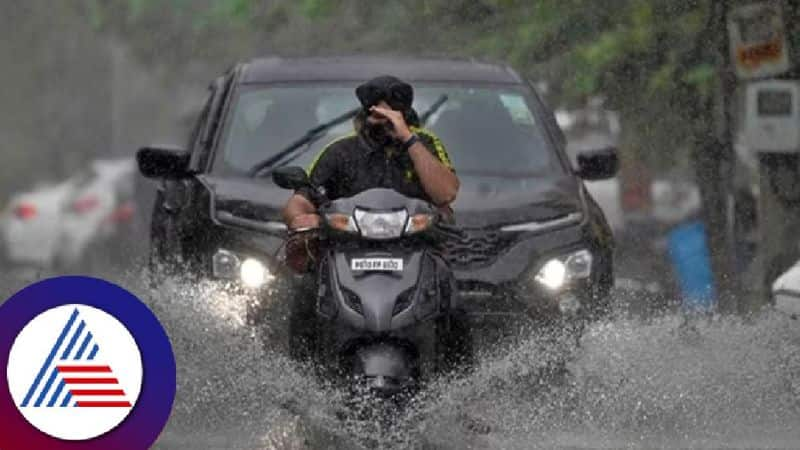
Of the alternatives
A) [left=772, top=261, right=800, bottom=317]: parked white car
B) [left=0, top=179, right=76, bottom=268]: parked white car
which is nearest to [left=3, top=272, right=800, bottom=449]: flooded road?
[left=772, top=261, right=800, bottom=317]: parked white car

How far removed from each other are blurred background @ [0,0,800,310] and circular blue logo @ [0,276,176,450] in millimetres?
6770

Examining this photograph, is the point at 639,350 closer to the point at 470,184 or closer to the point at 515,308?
the point at 515,308

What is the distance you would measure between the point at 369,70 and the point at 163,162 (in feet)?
3.99

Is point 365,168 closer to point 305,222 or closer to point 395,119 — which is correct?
point 395,119

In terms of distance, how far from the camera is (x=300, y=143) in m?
11.9

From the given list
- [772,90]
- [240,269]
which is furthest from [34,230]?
[240,269]

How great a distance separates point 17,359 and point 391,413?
2195 mm

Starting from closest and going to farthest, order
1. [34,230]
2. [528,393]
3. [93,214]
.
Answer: [528,393] < [34,230] < [93,214]

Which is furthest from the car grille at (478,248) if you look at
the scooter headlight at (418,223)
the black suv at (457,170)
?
the scooter headlight at (418,223)

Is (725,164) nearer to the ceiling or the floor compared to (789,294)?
nearer to the ceiling

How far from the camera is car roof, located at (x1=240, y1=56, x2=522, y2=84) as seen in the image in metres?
12.3

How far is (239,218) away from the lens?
11.0 metres

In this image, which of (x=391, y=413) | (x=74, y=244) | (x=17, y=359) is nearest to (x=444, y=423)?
(x=391, y=413)

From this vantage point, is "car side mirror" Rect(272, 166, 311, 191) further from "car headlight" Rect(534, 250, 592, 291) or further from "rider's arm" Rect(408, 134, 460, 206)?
"car headlight" Rect(534, 250, 592, 291)
